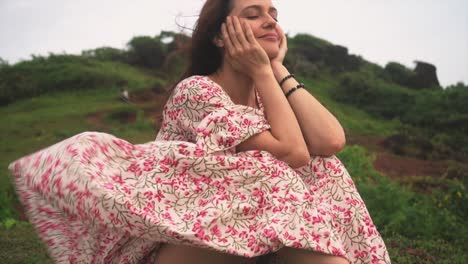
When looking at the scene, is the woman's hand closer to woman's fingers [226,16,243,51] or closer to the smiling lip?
woman's fingers [226,16,243,51]

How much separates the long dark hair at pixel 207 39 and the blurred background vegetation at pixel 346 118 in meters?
0.15

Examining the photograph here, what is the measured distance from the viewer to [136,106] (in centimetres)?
1309

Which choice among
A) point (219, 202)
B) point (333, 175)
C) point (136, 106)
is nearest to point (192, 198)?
point (219, 202)

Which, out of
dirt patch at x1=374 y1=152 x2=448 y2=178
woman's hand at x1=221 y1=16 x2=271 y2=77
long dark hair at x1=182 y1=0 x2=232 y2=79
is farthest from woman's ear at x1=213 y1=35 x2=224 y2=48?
dirt patch at x1=374 y1=152 x2=448 y2=178

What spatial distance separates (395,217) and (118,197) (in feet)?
14.6

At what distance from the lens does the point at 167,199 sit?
1.86m

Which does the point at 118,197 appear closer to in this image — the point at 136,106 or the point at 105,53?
the point at 136,106

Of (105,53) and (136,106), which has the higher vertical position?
(105,53)

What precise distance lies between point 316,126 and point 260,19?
71 centimetres

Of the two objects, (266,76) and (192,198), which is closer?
(192,198)

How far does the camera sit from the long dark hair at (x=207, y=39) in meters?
2.75

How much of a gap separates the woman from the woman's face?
0.95 ft

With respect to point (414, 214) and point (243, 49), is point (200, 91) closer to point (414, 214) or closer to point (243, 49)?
point (243, 49)

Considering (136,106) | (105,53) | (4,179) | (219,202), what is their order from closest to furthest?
(219,202), (4,179), (136,106), (105,53)
